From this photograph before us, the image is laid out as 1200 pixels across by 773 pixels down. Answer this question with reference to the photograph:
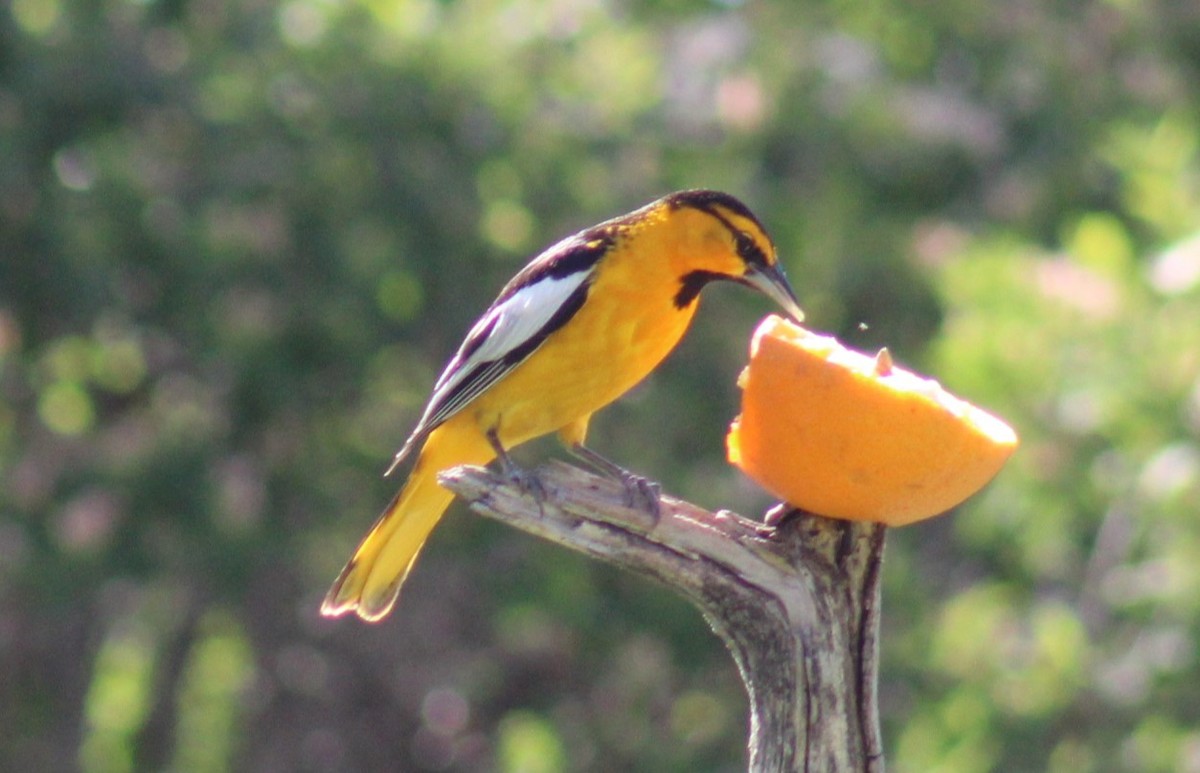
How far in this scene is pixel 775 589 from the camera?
116 inches

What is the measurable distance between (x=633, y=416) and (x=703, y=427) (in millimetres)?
355

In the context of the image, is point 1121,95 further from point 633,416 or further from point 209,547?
point 209,547

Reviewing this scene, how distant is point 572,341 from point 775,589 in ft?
3.03

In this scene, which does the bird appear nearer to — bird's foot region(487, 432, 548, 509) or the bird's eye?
the bird's eye

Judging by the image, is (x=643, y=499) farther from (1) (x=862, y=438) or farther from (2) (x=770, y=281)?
(2) (x=770, y=281)

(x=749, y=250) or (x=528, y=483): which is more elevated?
(x=749, y=250)

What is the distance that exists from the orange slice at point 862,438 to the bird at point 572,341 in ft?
2.26

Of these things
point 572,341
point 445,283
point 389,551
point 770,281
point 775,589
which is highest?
point 445,283

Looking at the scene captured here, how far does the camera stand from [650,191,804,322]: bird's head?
3768 mm

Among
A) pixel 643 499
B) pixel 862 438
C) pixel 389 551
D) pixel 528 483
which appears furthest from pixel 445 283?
pixel 862 438

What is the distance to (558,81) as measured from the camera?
8742 mm

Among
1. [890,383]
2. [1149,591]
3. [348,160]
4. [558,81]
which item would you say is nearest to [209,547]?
[348,160]

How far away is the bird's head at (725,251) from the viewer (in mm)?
3768

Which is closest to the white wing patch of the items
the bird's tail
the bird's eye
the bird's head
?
the bird's tail
